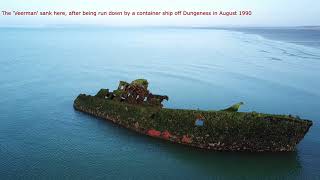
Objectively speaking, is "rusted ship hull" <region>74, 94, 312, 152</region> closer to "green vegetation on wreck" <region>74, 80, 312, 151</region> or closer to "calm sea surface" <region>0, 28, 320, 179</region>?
"green vegetation on wreck" <region>74, 80, 312, 151</region>

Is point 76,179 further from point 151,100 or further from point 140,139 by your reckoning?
point 151,100

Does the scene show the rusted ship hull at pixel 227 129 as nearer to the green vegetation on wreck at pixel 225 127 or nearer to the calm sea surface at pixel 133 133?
the green vegetation on wreck at pixel 225 127

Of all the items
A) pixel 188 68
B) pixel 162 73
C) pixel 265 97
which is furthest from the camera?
pixel 188 68

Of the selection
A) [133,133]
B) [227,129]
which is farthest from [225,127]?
[133,133]

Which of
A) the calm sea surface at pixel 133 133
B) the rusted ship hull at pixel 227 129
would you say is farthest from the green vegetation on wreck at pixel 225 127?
the calm sea surface at pixel 133 133

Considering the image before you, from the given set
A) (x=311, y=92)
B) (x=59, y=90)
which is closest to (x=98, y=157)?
(x=59, y=90)

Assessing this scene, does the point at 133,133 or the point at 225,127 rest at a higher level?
the point at 225,127

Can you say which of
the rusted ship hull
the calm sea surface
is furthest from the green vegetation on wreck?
the calm sea surface

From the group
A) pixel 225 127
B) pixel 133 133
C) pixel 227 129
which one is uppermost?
pixel 225 127

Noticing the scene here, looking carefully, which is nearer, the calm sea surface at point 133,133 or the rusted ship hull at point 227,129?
the calm sea surface at point 133,133

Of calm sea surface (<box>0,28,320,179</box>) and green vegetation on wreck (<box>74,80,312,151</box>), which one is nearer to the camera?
calm sea surface (<box>0,28,320,179</box>)

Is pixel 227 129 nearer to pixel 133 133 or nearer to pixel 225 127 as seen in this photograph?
pixel 225 127
